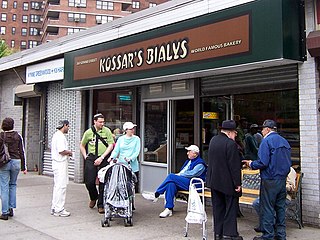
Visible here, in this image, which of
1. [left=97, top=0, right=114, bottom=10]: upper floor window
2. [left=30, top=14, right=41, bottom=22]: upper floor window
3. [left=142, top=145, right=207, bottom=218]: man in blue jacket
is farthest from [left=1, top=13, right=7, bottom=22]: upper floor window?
[left=142, top=145, right=207, bottom=218]: man in blue jacket

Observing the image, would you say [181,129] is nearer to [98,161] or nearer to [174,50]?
[174,50]

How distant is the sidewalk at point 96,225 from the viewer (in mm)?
5918

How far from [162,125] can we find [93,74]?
7.46 ft

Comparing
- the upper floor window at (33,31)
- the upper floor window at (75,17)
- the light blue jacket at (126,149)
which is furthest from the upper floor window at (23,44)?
the light blue jacket at (126,149)

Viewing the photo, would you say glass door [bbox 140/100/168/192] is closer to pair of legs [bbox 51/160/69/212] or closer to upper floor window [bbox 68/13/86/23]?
pair of legs [bbox 51/160/69/212]

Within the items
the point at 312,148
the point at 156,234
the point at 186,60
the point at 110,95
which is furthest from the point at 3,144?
the point at 312,148

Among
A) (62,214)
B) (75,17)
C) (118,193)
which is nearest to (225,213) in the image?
(118,193)

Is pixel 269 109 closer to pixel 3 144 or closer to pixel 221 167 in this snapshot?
pixel 221 167

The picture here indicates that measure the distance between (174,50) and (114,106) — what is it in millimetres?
3716

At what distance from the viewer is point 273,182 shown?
545 cm

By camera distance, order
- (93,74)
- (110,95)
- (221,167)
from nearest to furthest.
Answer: (221,167) < (93,74) < (110,95)

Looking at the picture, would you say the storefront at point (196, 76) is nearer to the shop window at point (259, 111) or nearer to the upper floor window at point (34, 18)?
the shop window at point (259, 111)

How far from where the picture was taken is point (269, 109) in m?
7.23

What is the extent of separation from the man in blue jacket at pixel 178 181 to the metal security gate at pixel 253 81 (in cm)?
145
